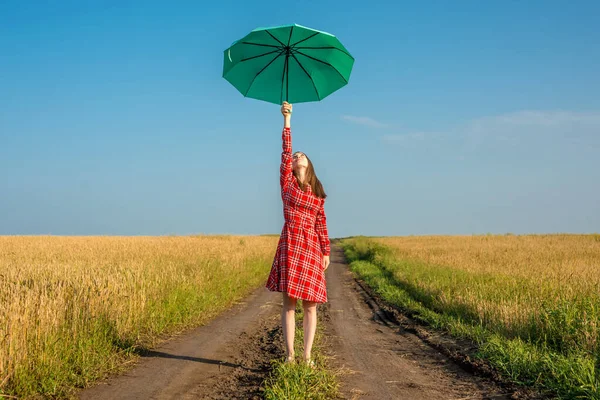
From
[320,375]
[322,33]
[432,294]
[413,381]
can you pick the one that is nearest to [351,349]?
[413,381]

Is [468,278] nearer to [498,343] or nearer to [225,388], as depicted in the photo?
[498,343]

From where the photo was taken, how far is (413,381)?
5820 mm

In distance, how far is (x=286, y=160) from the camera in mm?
5734

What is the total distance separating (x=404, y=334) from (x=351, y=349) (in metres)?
1.87

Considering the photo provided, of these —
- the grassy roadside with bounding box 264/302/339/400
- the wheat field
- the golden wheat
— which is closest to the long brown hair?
the grassy roadside with bounding box 264/302/339/400

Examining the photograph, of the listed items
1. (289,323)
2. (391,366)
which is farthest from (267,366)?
(391,366)

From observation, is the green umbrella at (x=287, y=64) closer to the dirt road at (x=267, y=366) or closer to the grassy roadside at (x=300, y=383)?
the grassy roadside at (x=300, y=383)

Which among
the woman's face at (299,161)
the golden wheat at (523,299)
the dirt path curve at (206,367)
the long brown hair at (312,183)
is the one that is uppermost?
the woman's face at (299,161)

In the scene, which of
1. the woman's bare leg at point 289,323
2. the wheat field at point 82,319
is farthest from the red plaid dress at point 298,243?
the wheat field at point 82,319

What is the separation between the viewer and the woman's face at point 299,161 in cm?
566

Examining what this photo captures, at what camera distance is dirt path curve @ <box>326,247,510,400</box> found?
537cm

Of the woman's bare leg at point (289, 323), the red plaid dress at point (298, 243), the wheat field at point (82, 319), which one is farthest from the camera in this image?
the woman's bare leg at point (289, 323)

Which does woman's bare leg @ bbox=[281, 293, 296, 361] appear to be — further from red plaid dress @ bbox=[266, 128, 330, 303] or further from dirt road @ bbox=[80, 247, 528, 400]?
dirt road @ bbox=[80, 247, 528, 400]

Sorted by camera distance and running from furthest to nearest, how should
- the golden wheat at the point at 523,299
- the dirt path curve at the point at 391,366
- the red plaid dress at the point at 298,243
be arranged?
the golden wheat at the point at 523,299
the red plaid dress at the point at 298,243
the dirt path curve at the point at 391,366
